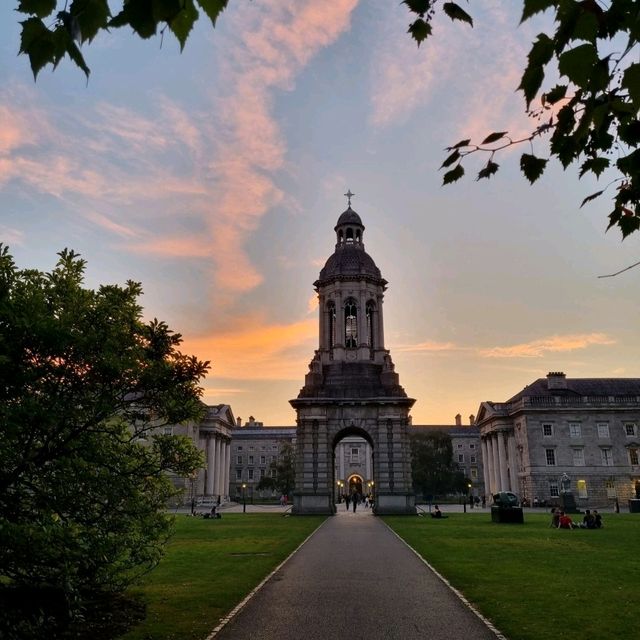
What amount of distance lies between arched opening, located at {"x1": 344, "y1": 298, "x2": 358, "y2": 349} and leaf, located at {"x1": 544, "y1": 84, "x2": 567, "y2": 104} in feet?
164

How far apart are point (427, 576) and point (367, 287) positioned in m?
41.3

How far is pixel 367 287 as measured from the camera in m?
55.2

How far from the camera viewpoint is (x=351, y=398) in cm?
4912

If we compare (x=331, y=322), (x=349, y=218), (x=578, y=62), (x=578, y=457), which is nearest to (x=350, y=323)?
(x=331, y=322)

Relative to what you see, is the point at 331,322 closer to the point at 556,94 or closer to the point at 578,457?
the point at 578,457

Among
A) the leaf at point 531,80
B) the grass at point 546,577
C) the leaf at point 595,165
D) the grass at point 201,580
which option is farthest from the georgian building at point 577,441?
the leaf at point 531,80

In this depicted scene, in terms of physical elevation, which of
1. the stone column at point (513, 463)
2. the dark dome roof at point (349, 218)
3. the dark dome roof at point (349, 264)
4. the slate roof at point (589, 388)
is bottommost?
the stone column at point (513, 463)

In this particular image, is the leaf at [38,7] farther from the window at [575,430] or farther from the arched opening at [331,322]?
the window at [575,430]

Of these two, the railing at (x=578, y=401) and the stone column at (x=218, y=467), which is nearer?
the railing at (x=578, y=401)

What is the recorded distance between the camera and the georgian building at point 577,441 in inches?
2520

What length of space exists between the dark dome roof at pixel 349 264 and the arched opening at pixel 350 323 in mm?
2906

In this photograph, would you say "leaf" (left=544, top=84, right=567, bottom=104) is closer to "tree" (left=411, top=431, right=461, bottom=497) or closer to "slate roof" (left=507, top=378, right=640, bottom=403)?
"slate roof" (left=507, top=378, right=640, bottom=403)

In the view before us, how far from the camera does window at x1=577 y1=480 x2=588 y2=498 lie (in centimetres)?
A: 6350

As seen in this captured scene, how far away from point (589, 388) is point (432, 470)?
31.7 meters
